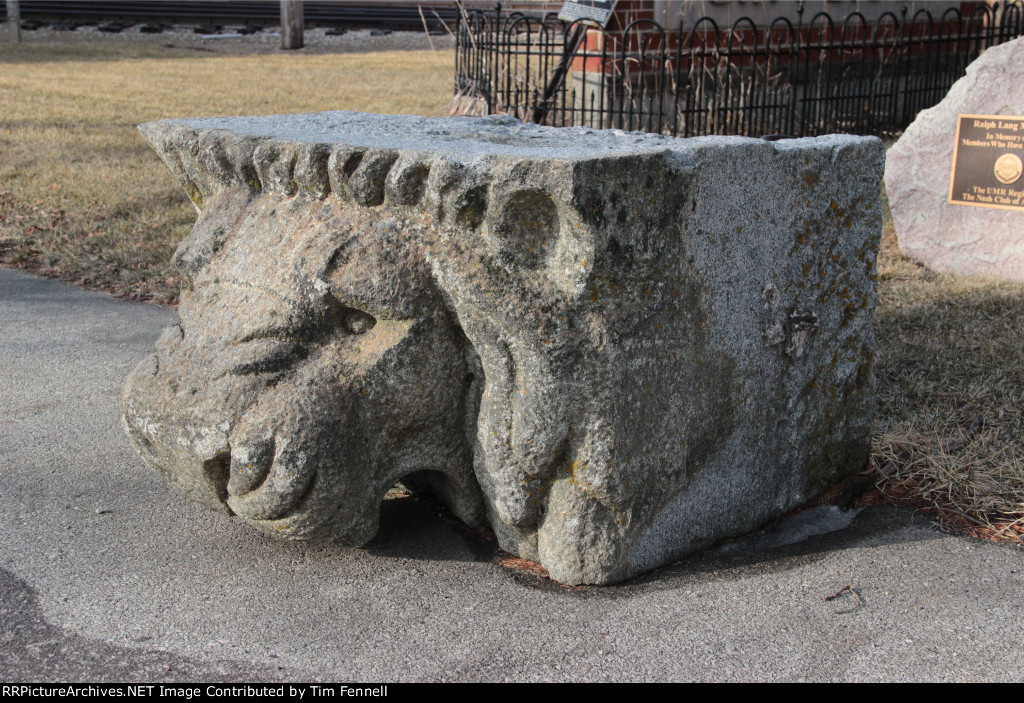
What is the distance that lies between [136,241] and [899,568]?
4566 millimetres

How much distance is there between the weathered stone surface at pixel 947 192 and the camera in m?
5.04

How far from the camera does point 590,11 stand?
282 inches

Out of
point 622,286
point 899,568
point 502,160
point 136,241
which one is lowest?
point 899,568

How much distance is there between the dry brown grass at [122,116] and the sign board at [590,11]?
2.36 meters

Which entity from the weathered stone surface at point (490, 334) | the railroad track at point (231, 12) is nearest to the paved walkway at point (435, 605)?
the weathered stone surface at point (490, 334)

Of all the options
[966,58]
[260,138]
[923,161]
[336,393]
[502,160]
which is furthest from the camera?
[966,58]

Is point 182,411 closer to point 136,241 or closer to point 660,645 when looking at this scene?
point 660,645

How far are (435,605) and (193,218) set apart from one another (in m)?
4.31

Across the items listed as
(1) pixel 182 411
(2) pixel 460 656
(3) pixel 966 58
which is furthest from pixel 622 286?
(3) pixel 966 58

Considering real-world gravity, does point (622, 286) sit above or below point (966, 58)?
below

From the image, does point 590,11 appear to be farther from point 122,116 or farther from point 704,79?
point 122,116

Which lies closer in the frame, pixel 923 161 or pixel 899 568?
pixel 899 568

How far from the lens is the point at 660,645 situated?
215 centimetres

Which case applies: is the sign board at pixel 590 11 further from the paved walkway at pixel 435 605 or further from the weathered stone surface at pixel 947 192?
the paved walkway at pixel 435 605
